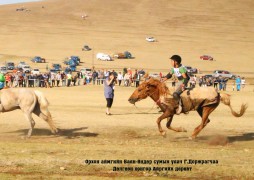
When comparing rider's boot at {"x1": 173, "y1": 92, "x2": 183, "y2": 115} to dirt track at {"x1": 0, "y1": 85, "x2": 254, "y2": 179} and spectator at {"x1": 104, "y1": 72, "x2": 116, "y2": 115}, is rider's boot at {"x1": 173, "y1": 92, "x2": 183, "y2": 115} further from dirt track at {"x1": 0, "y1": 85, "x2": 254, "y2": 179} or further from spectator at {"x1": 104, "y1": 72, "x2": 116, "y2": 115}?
spectator at {"x1": 104, "y1": 72, "x2": 116, "y2": 115}

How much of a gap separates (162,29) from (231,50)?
82.8 ft

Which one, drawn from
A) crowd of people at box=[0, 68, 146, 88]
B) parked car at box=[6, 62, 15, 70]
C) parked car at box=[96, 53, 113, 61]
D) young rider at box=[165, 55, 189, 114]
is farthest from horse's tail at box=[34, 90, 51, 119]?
parked car at box=[96, 53, 113, 61]

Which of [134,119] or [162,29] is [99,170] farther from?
[162,29]

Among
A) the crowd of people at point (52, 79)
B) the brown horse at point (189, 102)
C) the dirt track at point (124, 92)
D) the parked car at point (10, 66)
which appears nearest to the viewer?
the dirt track at point (124, 92)

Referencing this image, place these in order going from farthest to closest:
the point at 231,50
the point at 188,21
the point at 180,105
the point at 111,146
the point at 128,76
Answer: the point at 188,21
the point at 231,50
the point at 128,76
the point at 180,105
the point at 111,146

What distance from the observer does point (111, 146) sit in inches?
A: 666

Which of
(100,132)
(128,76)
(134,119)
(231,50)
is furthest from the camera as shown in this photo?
(231,50)

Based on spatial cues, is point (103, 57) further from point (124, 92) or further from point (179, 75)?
point (179, 75)

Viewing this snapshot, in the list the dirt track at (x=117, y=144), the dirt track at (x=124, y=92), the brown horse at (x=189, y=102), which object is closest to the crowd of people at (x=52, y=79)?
the dirt track at (x=124, y=92)

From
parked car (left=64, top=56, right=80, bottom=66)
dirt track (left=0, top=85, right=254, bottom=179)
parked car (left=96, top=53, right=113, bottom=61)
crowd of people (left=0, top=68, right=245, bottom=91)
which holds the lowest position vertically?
dirt track (left=0, top=85, right=254, bottom=179)

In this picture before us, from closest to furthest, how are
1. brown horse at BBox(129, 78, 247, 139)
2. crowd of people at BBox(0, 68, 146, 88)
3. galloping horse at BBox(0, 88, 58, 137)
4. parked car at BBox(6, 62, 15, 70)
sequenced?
1. brown horse at BBox(129, 78, 247, 139)
2. galloping horse at BBox(0, 88, 58, 137)
3. crowd of people at BBox(0, 68, 146, 88)
4. parked car at BBox(6, 62, 15, 70)

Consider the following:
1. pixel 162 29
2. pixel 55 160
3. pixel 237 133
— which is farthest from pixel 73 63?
pixel 55 160

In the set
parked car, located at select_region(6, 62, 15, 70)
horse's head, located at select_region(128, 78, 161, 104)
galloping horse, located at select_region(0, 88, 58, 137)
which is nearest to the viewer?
horse's head, located at select_region(128, 78, 161, 104)

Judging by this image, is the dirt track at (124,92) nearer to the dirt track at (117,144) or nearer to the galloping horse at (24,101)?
the dirt track at (117,144)
